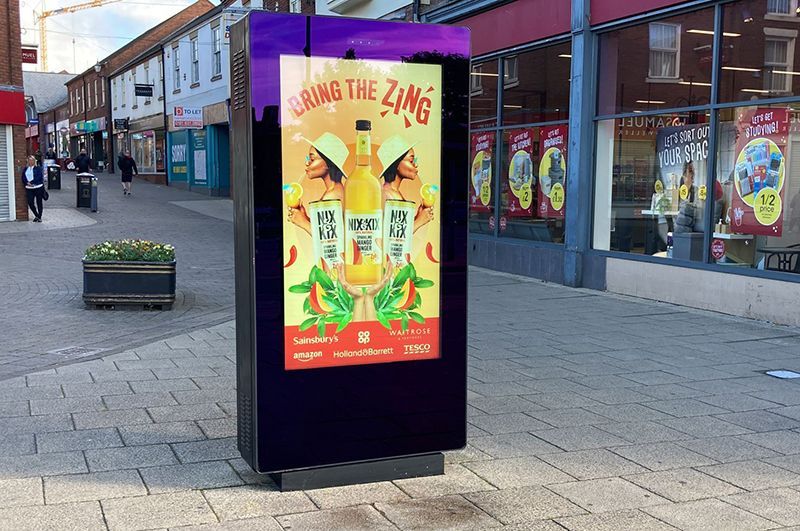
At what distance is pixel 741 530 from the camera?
3.64 m

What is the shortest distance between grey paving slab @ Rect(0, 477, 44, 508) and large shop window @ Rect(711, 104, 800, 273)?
7.91 m

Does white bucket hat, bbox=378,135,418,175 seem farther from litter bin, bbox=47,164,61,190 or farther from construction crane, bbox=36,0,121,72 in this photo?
construction crane, bbox=36,0,121,72

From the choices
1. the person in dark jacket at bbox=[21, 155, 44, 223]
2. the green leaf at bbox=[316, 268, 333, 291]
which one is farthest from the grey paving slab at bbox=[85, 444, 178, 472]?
the person in dark jacket at bbox=[21, 155, 44, 223]

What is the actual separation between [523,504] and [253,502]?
135 centimetres

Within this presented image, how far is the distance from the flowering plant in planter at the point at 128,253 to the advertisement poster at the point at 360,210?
5824mm

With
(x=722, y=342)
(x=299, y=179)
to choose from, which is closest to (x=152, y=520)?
(x=299, y=179)

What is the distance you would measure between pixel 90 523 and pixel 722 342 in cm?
631

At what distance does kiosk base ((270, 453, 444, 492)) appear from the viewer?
13.3ft

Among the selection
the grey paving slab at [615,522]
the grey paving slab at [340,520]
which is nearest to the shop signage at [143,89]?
the grey paving slab at [340,520]

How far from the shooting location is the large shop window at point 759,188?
8820mm

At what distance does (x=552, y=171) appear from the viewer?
12797 millimetres

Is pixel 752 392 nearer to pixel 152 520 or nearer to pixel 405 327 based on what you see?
pixel 405 327

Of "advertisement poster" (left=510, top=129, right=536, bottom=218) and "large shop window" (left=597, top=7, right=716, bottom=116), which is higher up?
"large shop window" (left=597, top=7, right=716, bottom=116)

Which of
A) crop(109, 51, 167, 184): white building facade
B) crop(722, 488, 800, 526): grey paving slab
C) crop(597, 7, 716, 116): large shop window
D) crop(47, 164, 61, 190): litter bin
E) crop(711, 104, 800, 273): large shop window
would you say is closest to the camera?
crop(722, 488, 800, 526): grey paving slab
